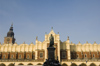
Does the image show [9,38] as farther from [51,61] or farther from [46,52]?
[51,61]

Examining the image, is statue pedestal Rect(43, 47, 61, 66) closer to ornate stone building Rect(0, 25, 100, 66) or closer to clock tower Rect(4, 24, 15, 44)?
ornate stone building Rect(0, 25, 100, 66)

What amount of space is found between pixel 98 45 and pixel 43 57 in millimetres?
33049

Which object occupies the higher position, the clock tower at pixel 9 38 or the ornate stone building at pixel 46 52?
the clock tower at pixel 9 38

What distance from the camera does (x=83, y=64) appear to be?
62.3 m

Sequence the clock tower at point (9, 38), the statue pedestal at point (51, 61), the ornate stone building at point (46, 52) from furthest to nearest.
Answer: the clock tower at point (9, 38)
the ornate stone building at point (46, 52)
the statue pedestal at point (51, 61)

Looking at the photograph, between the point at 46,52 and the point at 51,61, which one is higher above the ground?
the point at 46,52

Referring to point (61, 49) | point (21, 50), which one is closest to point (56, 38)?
point (61, 49)

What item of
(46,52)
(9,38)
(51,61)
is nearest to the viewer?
(51,61)

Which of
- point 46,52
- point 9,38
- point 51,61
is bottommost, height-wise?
point 51,61

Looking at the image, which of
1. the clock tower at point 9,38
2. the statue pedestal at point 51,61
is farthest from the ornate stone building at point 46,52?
the clock tower at point 9,38

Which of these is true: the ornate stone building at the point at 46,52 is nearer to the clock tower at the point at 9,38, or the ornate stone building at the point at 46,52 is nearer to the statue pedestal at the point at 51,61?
the statue pedestal at the point at 51,61

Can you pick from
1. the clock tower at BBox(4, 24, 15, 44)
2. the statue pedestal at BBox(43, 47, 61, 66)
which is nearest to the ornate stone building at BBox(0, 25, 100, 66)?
the statue pedestal at BBox(43, 47, 61, 66)

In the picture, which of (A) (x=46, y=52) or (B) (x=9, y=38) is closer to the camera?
(A) (x=46, y=52)

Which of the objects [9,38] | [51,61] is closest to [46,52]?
[51,61]
